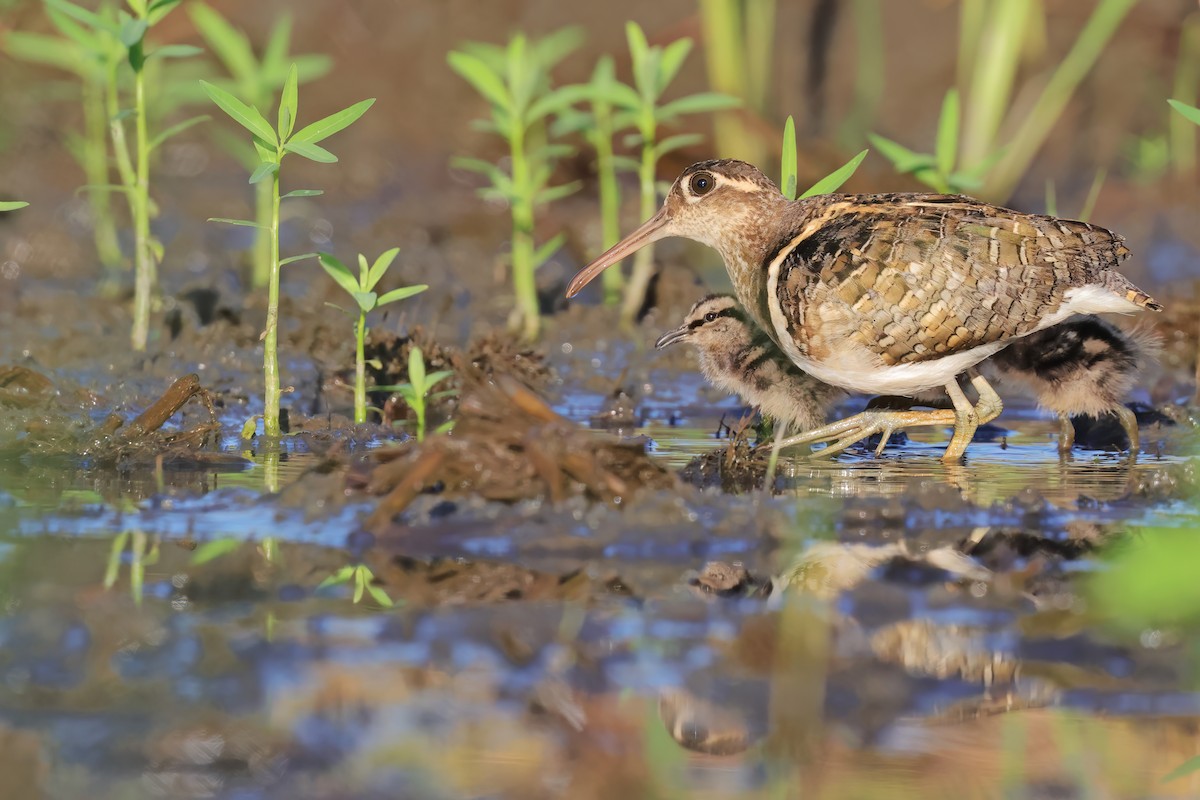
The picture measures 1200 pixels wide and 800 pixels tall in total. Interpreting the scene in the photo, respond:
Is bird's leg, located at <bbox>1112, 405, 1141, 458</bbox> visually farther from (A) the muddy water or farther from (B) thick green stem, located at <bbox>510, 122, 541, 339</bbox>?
(B) thick green stem, located at <bbox>510, 122, 541, 339</bbox>

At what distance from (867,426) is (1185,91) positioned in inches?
244

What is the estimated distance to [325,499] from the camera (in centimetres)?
490

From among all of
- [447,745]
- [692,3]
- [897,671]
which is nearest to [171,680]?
[447,745]

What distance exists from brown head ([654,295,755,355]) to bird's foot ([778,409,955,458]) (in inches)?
22.6

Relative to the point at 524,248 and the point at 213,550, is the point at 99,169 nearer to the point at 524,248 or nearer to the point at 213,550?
Answer: the point at 524,248

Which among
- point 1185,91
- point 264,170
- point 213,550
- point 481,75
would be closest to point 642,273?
point 481,75

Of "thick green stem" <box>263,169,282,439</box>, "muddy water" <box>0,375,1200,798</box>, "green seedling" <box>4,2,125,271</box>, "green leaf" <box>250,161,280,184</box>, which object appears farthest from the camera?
"green seedling" <box>4,2,125,271</box>

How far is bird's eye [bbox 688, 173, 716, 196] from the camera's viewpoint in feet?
21.7

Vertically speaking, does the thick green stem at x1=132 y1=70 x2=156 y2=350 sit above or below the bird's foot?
above

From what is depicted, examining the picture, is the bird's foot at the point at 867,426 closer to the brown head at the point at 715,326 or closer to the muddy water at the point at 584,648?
the brown head at the point at 715,326

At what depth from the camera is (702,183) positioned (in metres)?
6.67

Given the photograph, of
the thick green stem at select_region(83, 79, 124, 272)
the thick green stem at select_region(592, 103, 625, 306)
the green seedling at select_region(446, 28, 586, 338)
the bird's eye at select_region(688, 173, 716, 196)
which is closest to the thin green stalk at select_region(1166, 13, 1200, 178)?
the thick green stem at select_region(592, 103, 625, 306)

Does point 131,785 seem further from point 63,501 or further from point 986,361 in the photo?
point 986,361

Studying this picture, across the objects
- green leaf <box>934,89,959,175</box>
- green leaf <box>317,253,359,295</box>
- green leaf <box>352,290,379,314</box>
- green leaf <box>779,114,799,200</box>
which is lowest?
green leaf <box>352,290,379,314</box>
